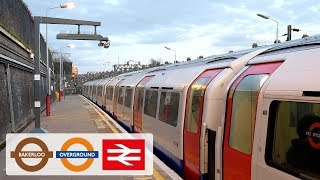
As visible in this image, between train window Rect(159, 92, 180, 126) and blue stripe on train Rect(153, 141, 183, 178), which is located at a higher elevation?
train window Rect(159, 92, 180, 126)

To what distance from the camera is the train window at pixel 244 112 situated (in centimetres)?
527

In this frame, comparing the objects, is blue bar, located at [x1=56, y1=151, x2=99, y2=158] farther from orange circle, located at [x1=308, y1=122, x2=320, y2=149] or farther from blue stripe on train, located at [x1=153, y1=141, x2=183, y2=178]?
orange circle, located at [x1=308, y1=122, x2=320, y2=149]

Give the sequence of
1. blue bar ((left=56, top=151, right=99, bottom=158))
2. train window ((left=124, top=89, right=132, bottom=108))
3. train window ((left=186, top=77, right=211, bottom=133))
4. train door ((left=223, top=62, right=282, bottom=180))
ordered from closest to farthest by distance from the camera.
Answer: train door ((left=223, top=62, right=282, bottom=180))
train window ((left=186, top=77, right=211, bottom=133))
blue bar ((left=56, top=151, right=99, bottom=158))
train window ((left=124, top=89, right=132, bottom=108))

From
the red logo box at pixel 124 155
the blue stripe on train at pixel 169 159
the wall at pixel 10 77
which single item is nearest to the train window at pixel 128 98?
the wall at pixel 10 77

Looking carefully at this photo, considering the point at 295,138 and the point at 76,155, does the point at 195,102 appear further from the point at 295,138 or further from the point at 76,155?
the point at 295,138

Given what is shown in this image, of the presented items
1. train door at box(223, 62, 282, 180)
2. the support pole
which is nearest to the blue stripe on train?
train door at box(223, 62, 282, 180)

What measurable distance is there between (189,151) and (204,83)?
4.21 feet

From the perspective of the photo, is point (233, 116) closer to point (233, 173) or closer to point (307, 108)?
point (233, 173)

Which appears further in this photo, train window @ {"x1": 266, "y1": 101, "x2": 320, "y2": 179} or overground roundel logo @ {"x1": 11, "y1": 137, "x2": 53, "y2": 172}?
overground roundel logo @ {"x1": 11, "y1": 137, "x2": 53, "y2": 172}

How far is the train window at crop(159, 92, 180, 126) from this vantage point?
31.3 feet

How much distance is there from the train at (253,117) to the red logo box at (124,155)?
2.73ft

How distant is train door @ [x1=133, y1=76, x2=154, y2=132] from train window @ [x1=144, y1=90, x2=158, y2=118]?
0.96 m

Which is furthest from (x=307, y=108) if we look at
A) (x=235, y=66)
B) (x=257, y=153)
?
(x=235, y=66)

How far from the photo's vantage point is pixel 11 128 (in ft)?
49.2
